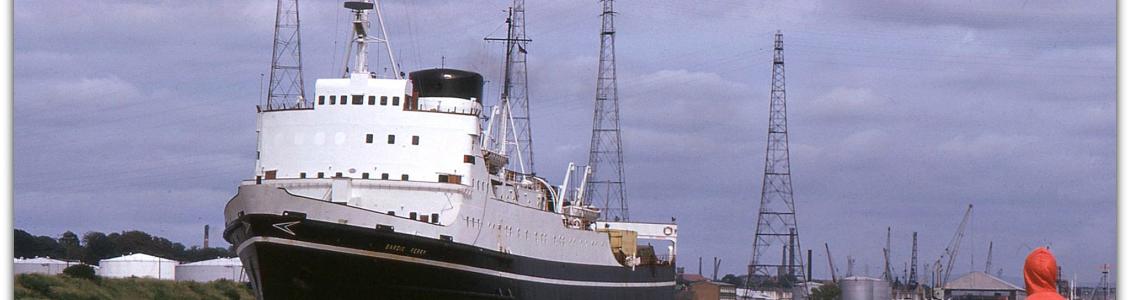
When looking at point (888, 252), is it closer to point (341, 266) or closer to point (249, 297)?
point (249, 297)

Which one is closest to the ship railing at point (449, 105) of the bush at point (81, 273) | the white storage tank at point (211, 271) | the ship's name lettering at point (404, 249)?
the ship's name lettering at point (404, 249)

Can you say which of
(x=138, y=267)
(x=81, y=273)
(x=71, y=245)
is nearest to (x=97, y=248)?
(x=71, y=245)

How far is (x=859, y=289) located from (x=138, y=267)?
52.4m

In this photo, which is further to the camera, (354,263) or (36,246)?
(36,246)

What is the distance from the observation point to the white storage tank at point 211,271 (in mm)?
97938

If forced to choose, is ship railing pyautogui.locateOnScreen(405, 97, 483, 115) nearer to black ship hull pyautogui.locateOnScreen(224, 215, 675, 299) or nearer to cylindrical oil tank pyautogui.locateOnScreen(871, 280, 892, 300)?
black ship hull pyautogui.locateOnScreen(224, 215, 675, 299)

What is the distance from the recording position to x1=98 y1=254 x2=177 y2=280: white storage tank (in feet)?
320

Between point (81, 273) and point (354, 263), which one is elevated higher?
point (354, 263)

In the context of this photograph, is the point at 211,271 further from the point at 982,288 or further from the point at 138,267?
the point at 982,288

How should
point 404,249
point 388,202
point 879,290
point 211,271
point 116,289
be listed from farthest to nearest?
point 879,290 → point 211,271 → point 116,289 → point 388,202 → point 404,249

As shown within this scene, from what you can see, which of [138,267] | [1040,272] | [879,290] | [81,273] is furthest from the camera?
[879,290]

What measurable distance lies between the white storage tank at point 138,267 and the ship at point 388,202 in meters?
56.4

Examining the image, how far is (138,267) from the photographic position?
331 feet

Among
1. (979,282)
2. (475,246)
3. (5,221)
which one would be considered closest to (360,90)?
(475,246)
